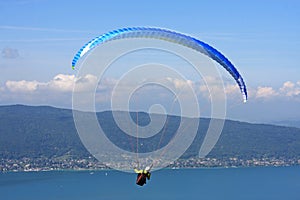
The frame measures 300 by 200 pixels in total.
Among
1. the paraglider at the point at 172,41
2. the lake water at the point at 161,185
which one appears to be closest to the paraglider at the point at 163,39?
the paraglider at the point at 172,41

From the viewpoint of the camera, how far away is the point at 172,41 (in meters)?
18.8

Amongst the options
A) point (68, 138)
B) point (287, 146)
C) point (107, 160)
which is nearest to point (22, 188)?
point (107, 160)

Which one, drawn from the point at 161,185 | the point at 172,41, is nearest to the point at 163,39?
the point at 172,41

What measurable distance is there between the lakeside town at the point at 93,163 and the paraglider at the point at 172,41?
133 m

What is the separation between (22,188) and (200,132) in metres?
97.4

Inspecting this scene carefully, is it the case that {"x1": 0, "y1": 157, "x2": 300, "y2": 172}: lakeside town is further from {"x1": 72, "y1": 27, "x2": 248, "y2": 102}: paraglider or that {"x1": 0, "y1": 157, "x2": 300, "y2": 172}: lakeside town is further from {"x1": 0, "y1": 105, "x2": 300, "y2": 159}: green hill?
{"x1": 72, "y1": 27, "x2": 248, "y2": 102}: paraglider

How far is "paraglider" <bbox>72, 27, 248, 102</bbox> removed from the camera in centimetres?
1805

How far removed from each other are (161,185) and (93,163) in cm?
5509

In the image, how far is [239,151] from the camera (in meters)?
181

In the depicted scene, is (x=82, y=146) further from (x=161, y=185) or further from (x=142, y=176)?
(x=142, y=176)

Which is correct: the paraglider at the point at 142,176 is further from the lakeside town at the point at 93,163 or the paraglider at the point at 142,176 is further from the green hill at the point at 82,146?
the green hill at the point at 82,146

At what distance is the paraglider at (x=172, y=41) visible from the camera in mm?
18047

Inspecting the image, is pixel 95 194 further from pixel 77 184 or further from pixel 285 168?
pixel 285 168

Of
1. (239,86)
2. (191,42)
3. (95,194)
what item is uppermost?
(191,42)
